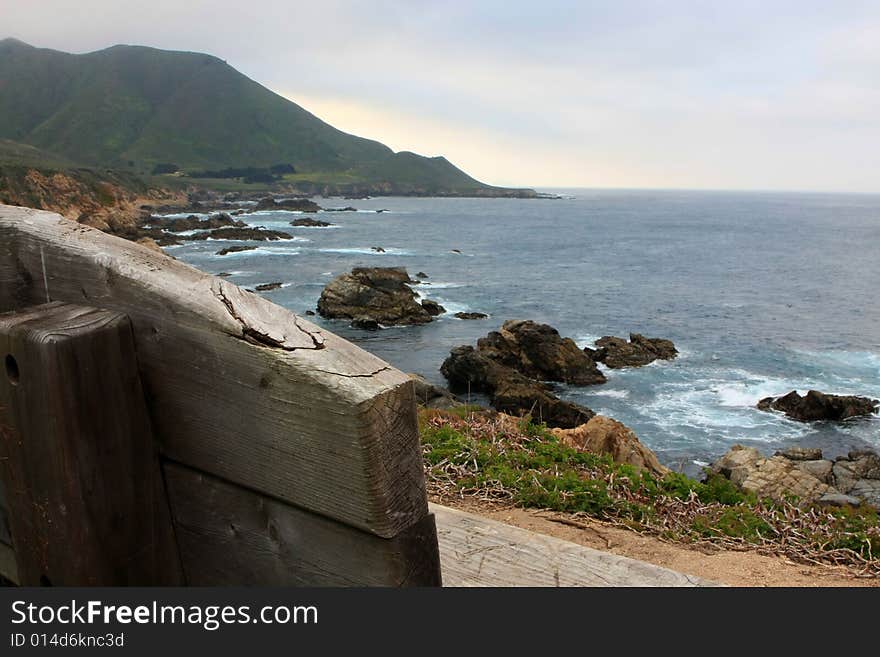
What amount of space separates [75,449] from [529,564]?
1465 millimetres

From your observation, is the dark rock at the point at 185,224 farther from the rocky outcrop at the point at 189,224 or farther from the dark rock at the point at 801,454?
the dark rock at the point at 801,454

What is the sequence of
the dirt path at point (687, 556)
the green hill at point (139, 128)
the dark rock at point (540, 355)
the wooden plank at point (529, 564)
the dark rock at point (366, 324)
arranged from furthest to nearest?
1. the green hill at point (139, 128)
2. the dark rock at point (366, 324)
3. the dark rock at point (540, 355)
4. the dirt path at point (687, 556)
5. the wooden plank at point (529, 564)

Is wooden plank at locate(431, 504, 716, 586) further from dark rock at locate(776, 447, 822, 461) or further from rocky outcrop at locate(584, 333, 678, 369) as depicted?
rocky outcrop at locate(584, 333, 678, 369)

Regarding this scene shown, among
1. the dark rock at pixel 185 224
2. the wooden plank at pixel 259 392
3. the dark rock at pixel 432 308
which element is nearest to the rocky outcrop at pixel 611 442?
the wooden plank at pixel 259 392

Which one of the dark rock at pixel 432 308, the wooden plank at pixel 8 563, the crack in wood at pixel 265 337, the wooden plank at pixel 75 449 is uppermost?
the crack in wood at pixel 265 337

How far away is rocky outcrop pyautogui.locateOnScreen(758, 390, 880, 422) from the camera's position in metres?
21.1

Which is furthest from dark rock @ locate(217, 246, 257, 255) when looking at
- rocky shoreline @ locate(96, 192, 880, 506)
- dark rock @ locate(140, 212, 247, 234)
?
rocky shoreline @ locate(96, 192, 880, 506)

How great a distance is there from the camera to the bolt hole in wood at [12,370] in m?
1.19

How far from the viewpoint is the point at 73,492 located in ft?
3.84

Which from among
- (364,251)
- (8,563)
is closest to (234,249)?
(364,251)

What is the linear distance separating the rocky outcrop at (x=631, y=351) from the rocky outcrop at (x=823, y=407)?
628 centimetres

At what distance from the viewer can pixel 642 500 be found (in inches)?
193

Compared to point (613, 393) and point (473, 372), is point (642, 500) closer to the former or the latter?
point (473, 372)

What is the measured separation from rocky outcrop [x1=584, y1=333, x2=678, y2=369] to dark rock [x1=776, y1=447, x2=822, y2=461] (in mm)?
9429
